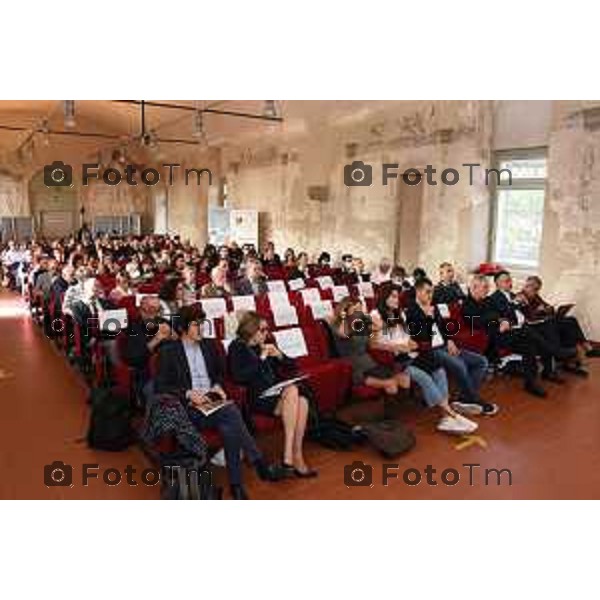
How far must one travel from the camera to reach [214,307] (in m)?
6.13

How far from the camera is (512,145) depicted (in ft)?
29.9

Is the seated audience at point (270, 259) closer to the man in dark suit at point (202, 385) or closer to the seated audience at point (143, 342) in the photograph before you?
the seated audience at point (143, 342)

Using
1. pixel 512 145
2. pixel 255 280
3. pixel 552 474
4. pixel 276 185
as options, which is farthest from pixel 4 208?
pixel 552 474

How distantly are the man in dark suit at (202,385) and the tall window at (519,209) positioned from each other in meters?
6.58

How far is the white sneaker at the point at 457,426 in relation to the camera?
5.04m

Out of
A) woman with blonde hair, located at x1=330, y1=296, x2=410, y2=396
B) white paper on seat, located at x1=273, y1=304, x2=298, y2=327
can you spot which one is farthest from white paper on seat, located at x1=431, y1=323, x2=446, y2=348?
white paper on seat, located at x1=273, y1=304, x2=298, y2=327

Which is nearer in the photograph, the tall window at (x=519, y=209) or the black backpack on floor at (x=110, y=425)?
the black backpack on floor at (x=110, y=425)

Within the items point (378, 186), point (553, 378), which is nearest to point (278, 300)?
point (553, 378)

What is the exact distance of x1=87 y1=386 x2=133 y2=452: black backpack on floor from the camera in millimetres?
4648

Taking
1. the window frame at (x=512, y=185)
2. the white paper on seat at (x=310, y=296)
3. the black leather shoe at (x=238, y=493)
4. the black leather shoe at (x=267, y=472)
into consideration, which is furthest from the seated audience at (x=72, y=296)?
the window frame at (x=512, y=185)

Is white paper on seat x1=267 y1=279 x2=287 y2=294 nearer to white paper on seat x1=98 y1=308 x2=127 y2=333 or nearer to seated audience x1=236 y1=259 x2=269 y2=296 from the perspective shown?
seated audience x1=236 y1=259 x2=269 y2=296

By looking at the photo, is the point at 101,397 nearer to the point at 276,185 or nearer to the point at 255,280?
the point at 255,280

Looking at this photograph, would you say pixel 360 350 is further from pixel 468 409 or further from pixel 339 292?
pixel 339 292

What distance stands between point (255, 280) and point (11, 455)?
13.5ft
